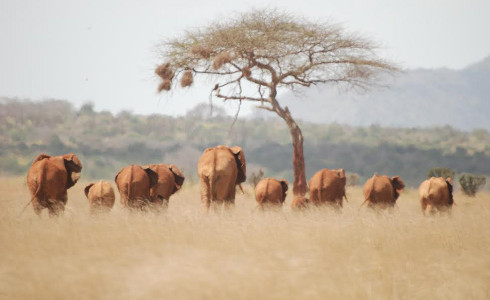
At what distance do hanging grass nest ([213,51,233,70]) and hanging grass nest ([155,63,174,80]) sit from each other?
2.53 metres

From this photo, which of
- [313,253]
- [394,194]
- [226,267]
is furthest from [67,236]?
[394,194]

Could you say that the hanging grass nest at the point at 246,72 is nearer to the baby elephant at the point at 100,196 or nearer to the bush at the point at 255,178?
the bush at the point at 255,178

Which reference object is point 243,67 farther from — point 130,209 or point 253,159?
point 253,159

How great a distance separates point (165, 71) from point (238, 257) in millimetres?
16787

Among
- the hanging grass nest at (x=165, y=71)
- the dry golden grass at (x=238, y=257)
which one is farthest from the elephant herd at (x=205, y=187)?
the hanging grass nest at (x=165, y=71)

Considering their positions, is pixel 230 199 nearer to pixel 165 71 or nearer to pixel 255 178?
pixel 165 71

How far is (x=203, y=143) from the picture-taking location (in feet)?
210

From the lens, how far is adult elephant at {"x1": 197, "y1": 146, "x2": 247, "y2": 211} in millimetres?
13289

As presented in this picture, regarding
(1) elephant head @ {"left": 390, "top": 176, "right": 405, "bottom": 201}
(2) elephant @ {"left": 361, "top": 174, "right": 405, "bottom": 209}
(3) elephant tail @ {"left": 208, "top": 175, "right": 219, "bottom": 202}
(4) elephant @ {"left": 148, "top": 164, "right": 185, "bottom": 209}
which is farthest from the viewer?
(1) elephant head @ {"left": 390, "top": 176, "right": 405, "bottom": 201}

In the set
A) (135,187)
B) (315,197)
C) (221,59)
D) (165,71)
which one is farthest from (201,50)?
(135,187)

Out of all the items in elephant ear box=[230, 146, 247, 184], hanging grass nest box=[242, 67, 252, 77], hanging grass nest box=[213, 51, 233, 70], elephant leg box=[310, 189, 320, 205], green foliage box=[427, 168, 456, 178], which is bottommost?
elephant leg box=[310, 189, 320, 205]

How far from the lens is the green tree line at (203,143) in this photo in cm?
5406

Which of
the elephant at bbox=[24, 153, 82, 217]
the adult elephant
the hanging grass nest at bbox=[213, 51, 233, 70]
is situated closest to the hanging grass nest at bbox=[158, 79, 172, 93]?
the hanging grass nest at bbox=[213, 51, 233, 70]

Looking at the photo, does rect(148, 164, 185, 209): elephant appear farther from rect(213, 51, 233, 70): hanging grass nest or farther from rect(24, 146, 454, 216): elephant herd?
rect(213, 51, 233, 70): hanging grass nest
